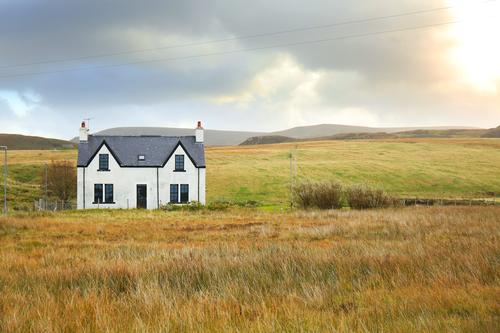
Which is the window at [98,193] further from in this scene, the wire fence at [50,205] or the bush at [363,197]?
the bush at [363,197]

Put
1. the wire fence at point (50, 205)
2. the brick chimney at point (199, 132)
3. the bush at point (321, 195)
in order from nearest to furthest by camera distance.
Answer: the bush at point (321, 195) < the wire fence at point (50, 205) < the brick chimney at point (199, 132)

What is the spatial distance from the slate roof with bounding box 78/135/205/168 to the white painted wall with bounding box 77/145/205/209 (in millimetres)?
524

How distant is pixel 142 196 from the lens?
174 ft

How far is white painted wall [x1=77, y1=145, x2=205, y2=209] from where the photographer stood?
51719 millimetres

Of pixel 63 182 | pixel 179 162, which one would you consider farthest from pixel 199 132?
pixel 63 182

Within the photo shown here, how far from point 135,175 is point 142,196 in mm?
2322

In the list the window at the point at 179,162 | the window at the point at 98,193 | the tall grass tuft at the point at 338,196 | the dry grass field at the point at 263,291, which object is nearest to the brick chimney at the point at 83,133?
the window at the point at 98,193

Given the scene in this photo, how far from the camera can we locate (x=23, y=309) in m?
7.80

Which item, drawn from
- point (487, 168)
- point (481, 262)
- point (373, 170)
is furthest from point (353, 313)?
point (487, 168)

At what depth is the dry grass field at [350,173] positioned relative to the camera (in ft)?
213

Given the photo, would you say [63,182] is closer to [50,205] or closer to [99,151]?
[50,205]

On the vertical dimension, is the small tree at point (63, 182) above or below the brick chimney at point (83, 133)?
below

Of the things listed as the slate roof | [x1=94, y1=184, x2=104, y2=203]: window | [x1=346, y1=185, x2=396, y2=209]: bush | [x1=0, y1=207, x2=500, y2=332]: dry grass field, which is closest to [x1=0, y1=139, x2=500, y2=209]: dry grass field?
[x1=94, y1=184, x2=104, y2=203]: window

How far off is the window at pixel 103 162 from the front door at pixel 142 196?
386cm
